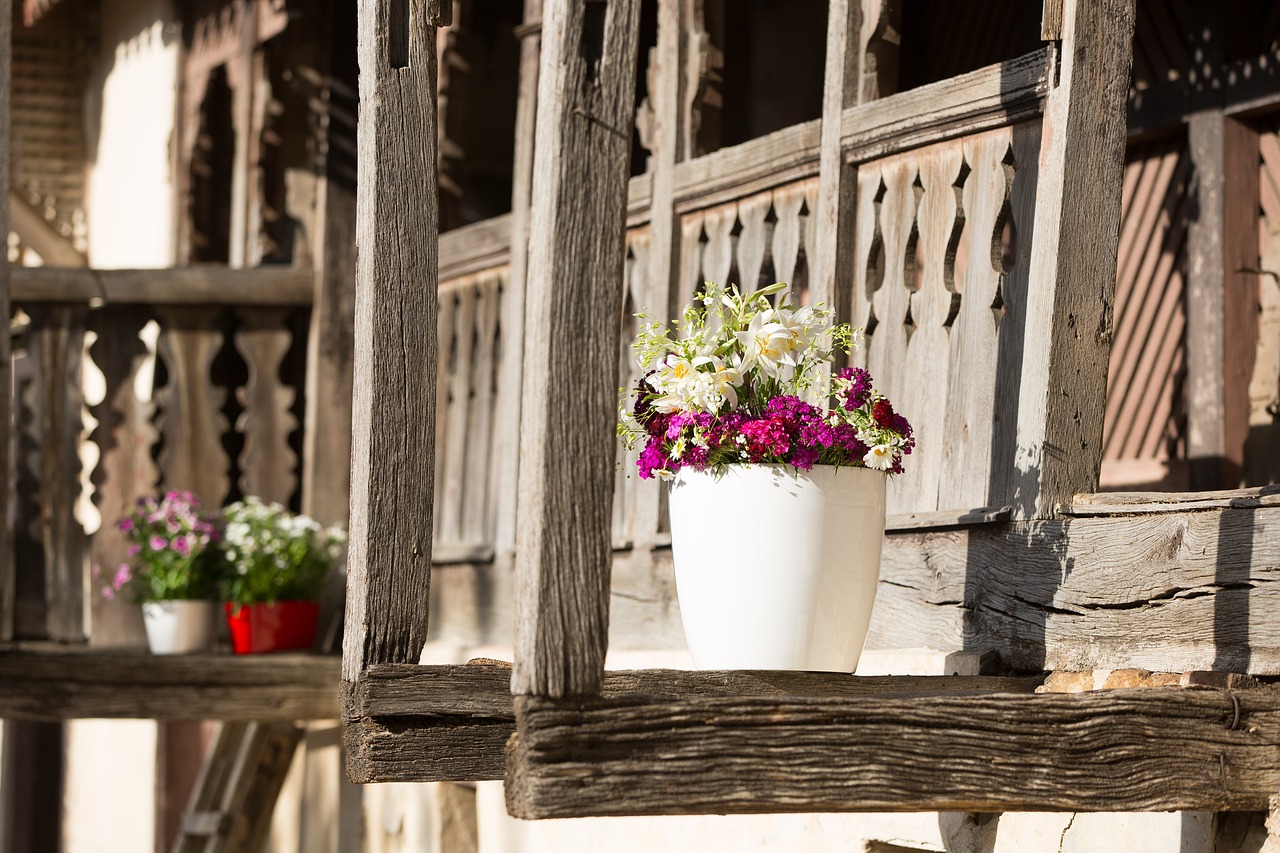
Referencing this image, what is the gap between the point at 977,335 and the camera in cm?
368

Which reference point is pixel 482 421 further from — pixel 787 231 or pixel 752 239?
pixel 787 231

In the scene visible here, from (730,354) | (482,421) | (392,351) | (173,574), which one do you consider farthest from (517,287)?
(730,354)

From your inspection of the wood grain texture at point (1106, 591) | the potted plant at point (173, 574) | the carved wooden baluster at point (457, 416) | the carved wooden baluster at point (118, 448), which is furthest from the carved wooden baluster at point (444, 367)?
the wood grain texture at point (1106, 591)

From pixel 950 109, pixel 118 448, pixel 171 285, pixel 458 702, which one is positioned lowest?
pixel 458 702

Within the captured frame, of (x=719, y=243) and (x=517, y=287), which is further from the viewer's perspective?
(x=517, y=287)

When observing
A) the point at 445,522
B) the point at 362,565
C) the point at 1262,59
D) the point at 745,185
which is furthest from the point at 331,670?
the point at 1262,59

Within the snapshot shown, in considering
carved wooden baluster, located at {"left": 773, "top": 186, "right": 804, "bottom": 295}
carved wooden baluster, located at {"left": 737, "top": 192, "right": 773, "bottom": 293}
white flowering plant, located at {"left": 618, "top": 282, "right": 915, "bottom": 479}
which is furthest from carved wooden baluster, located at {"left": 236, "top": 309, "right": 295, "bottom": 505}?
white flowering plant, located at {"left": 618, "top": 282, "right": 915, "bottom": 479}

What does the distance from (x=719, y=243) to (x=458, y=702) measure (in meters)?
2.07

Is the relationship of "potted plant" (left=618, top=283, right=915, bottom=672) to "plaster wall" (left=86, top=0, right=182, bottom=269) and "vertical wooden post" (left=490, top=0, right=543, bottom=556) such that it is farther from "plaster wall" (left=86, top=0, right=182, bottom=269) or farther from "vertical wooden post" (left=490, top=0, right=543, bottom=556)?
"plaster wall" (left=86, top=0, right=182, bottom=269)

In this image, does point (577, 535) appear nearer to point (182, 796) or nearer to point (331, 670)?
point (331, 670)

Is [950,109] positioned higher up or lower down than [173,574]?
higher up

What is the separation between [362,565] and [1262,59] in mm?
3382

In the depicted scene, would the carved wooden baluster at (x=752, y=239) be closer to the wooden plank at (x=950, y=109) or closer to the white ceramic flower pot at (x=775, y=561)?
the wooden plank at (x=950, y=109)

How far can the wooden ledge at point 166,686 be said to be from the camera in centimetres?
545
